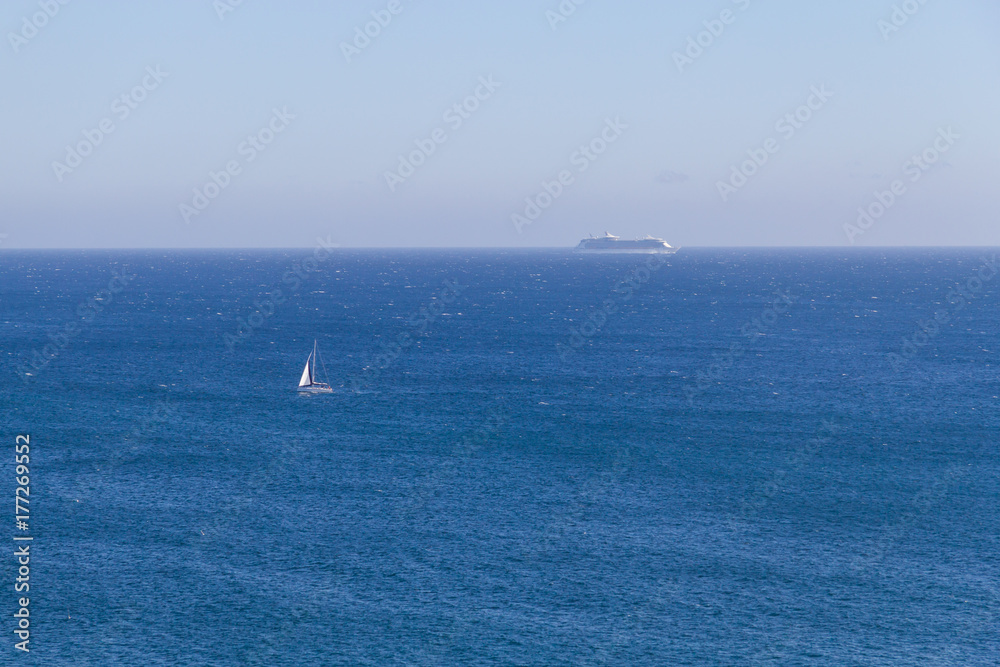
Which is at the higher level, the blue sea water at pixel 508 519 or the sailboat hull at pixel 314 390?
the sailboat hull at pixel 314 390

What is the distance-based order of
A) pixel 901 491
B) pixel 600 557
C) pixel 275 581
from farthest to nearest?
1. pixel 901 491
2. pixel 600 557
3. pixel 275 581

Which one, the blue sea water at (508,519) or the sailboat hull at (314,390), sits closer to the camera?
the blue sea water at (508,519)

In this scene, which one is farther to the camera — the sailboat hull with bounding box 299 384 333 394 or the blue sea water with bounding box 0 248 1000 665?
the sailboat hull with bounding box 299 384 333 394

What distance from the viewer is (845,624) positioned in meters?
71.9

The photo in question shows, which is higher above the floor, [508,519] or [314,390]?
[314,390]

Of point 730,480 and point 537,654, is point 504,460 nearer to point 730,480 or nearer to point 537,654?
point 730,480

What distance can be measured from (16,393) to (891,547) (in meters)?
120

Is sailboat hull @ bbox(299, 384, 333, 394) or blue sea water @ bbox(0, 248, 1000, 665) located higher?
sailboat hull @ bbox(299, 384, 333, 394)

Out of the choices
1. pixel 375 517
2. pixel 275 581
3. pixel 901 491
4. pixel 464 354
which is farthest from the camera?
pixel 464 354

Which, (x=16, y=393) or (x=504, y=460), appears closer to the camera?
(x=504, y=460)

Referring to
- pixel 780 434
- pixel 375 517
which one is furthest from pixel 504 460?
pixel 780 434

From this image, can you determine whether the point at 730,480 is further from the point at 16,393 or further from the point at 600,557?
the point at 16,393

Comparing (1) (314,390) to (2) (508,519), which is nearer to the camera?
(2) (508,519)

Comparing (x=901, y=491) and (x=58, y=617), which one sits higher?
(x=901, y=491)
